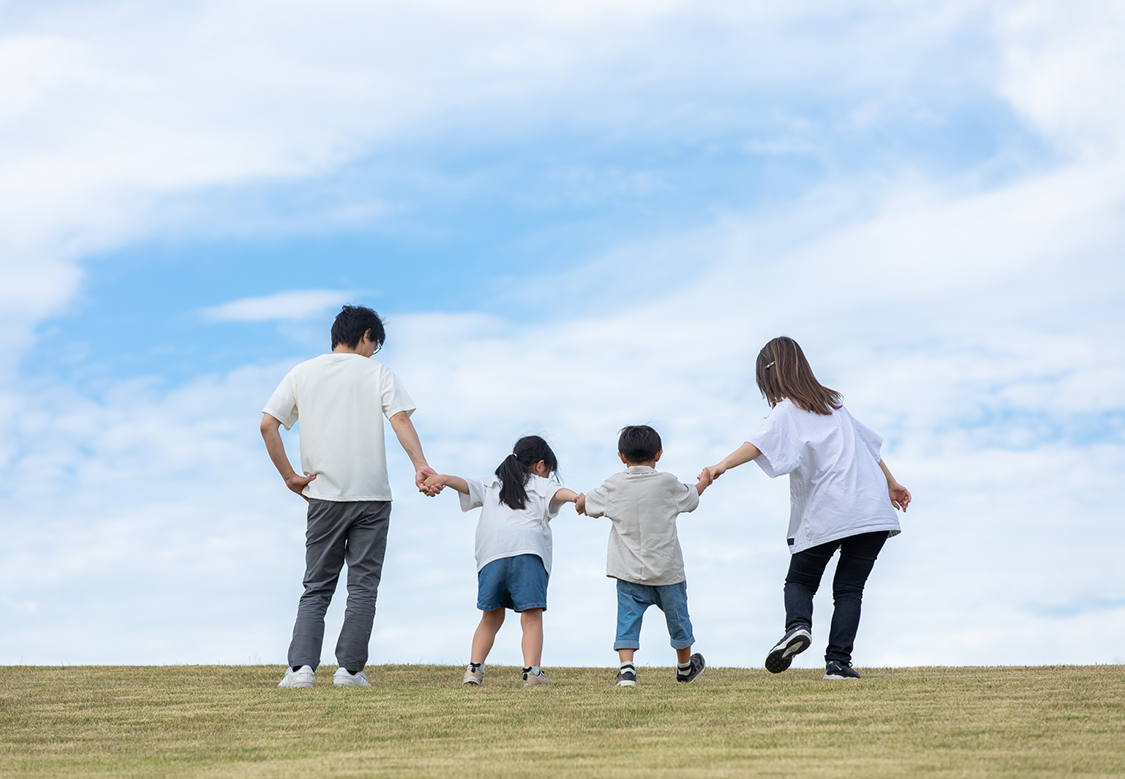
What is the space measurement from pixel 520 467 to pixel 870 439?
233cm

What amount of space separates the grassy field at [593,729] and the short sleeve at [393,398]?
68.7 inches

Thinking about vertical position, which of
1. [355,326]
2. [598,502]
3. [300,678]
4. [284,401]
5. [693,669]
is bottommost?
[300,678]

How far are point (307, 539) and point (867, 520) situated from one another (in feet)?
11.7

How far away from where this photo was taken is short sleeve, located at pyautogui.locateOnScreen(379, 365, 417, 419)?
7430mm

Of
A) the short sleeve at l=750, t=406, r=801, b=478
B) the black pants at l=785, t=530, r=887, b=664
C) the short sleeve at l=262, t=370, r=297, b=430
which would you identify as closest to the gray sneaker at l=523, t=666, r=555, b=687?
the black pants at l=785, t=530, r=887, b=664

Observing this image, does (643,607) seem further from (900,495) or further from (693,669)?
(900,495)

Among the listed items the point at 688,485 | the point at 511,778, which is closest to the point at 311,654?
the point at 688,485

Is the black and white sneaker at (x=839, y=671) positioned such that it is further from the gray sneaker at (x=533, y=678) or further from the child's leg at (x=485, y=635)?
the child's leg at (x=485, y=635)

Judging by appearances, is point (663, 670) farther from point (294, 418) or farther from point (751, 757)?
point (751, 757)

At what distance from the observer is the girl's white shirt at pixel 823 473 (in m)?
7.23

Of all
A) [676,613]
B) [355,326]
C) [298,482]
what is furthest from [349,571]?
[676,613]

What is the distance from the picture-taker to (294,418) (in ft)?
25.2

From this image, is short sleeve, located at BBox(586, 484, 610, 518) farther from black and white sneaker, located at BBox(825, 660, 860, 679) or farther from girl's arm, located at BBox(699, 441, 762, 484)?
black and white sneaker, located at BBox(825, 660, 860, 679)

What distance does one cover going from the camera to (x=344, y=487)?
24.2ft
